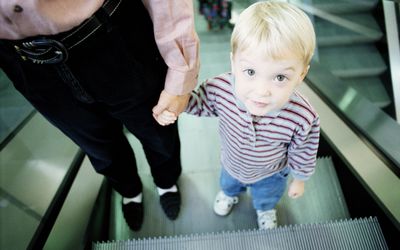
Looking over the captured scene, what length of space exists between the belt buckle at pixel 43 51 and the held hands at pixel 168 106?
0.38 meters

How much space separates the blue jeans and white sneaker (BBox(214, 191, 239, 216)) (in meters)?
0.06

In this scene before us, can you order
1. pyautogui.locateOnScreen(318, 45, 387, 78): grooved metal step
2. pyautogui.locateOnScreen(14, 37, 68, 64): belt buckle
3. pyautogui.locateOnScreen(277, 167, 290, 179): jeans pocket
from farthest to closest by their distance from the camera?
1. pyautogui.locateOnScreen(318, 45, 387, 78): grooved metal step
2. pyautogui.locateOnScreen(277, 167, 290, 179): jeans pocket
3. pyautogui.locateOnScreen(14, 37, 68, 64): belt buckle

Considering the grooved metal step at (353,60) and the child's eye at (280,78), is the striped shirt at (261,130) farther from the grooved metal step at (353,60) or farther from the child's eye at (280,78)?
the grooved metal step at (353,60)

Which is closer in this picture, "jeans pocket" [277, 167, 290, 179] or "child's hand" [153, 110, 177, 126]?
"child's hand" [153, 110, 177, 126]

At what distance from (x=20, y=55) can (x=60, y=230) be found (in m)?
0.98

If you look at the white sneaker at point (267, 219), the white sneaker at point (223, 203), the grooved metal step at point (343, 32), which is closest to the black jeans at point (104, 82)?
the white sneaker at point (223, 203)

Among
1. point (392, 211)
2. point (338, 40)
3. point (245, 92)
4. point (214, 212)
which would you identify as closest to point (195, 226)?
point (214, 212)

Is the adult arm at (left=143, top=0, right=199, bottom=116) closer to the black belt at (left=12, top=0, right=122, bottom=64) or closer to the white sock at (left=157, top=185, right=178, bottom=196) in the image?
the black belt at (left=12, top=0, right=122, bottom=64)

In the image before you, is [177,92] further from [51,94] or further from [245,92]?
[51,94]

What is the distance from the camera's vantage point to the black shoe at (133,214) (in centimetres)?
190

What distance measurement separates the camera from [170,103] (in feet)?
3.68

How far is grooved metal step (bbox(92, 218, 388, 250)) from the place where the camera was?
4.81 ft

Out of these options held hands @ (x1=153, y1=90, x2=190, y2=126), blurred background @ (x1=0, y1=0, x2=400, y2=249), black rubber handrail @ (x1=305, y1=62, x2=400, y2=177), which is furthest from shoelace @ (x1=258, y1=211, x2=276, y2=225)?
held hands @ (x1=153, y1=90, x2=190, y2=126)

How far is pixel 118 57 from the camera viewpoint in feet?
3.18
